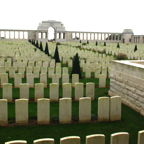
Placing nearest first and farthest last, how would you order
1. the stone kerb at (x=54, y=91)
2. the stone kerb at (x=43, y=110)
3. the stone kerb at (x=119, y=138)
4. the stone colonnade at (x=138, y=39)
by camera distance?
the stone kerb at (x=119, y=138) < the stone kerb at (x=43, y=110) < the stone kerb at (x=54, y=91) < the stone colonnade at (x=138, y=39)

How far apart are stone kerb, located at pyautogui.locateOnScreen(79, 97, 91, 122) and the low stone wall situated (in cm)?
193

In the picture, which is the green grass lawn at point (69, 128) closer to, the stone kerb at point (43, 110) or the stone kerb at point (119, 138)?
the stone kerb at point (43, 110)

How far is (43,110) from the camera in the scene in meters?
7.09

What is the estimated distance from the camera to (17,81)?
11.4 metres

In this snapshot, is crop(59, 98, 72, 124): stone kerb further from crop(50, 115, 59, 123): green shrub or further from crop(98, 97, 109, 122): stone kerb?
crop(98, 97, 109, 122): stone kerb

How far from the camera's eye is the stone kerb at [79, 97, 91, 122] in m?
7.23

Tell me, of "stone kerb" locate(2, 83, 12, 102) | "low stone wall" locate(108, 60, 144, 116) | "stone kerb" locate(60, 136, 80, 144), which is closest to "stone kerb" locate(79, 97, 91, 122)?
"low stone wall" locate(108, 60, 144, 116)

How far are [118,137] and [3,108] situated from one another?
3536mm

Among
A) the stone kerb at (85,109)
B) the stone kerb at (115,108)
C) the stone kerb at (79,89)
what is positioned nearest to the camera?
the stone kerb at (85,109)

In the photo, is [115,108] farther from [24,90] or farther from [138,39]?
[138,39]

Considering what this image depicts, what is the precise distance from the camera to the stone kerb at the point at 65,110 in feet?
23.2

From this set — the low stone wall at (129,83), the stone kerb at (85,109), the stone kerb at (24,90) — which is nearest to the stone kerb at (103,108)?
the stone kerb at (85,109)

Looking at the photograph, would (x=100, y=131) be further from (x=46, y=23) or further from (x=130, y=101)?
(x=46, y=23)

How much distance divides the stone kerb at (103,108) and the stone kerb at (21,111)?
218 centimetres
